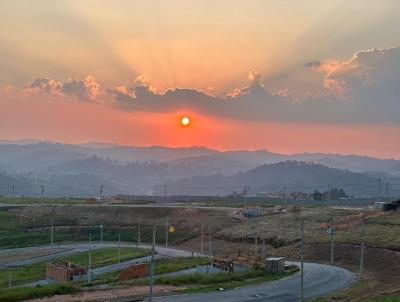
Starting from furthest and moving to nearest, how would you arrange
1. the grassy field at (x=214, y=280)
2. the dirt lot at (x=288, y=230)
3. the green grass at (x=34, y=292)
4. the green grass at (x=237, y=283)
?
the dirt lot at (x=288, y=230)
the grassy field at (x=214, y=280)
the green grass at (x=237, y=283)
the green grass at (x=34, y=292)

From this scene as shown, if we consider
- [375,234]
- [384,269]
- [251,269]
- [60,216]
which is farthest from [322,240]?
[60,216]

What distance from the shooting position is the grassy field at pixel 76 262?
87.3m

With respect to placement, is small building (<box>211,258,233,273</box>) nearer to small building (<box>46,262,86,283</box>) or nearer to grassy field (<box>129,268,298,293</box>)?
grassy field (<box>129,268,298,293</box>)

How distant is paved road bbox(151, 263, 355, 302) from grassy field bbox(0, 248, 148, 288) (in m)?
44.5

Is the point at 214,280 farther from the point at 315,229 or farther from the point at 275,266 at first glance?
the point at 315,229

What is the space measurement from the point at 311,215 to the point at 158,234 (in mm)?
42389

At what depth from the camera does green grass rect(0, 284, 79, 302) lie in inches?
1863

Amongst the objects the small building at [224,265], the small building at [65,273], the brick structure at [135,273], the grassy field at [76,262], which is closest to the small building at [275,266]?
the small building at [224,265]

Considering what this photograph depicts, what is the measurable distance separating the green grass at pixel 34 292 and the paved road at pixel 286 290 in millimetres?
9955

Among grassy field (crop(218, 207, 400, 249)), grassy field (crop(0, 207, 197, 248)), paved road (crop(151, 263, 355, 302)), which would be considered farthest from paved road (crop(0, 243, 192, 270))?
paved road (crop(151, 263, 355, 302))

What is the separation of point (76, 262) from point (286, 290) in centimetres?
6028

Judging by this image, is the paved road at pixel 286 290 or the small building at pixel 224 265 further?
the small building at pixel 224 265

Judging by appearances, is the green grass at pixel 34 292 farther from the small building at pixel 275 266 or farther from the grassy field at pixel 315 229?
the grassy field at pixel 315 229

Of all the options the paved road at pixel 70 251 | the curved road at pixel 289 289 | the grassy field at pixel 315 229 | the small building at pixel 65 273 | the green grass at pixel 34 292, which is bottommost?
the paved road at pixel 70 251
